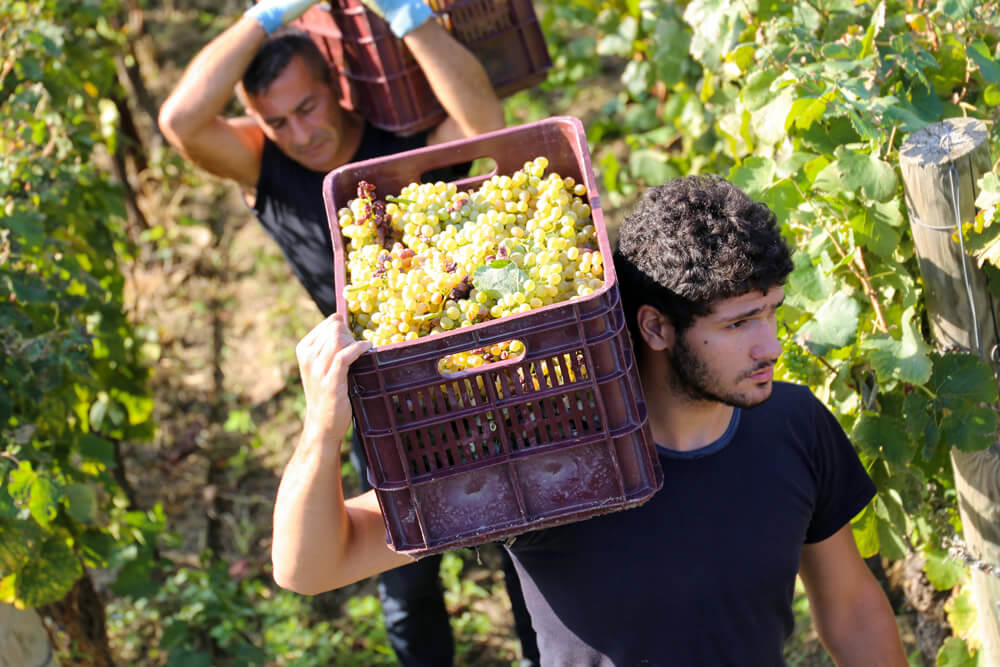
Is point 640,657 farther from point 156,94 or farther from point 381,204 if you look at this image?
point 156,94

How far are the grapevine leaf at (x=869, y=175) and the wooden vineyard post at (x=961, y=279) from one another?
2.0 inches

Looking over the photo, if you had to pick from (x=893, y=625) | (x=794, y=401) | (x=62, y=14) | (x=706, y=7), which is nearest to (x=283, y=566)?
(x=794, y=401)

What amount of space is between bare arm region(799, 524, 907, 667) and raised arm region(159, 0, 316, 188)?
6.30ft

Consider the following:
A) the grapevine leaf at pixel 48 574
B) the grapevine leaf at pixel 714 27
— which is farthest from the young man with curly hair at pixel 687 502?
the grapevine leaf at pixel 48 574

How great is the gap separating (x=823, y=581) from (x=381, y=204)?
1.06 meters

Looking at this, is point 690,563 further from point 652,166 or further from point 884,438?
point 652,166

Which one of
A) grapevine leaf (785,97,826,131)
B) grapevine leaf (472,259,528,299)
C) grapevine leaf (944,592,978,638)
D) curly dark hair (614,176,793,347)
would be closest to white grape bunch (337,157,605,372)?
grapevine leaf (472,259,528,299)

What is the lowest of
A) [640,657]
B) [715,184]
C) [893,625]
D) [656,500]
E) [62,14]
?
[893,625]

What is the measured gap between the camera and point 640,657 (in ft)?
5.81

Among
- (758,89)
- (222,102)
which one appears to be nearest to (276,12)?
(222,102)

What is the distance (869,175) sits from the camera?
208 cm

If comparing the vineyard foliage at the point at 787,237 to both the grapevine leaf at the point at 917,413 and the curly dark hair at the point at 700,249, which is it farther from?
the curly dark hair at the point at 700,249

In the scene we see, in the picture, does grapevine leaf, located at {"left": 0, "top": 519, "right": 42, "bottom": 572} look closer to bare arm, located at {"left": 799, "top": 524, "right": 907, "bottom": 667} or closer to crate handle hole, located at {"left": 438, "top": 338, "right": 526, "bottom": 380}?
crate handle hole, located at {"left": 438, "top": 338, "right": 526, "bottom": 380}

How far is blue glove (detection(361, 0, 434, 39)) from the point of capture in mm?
2760
